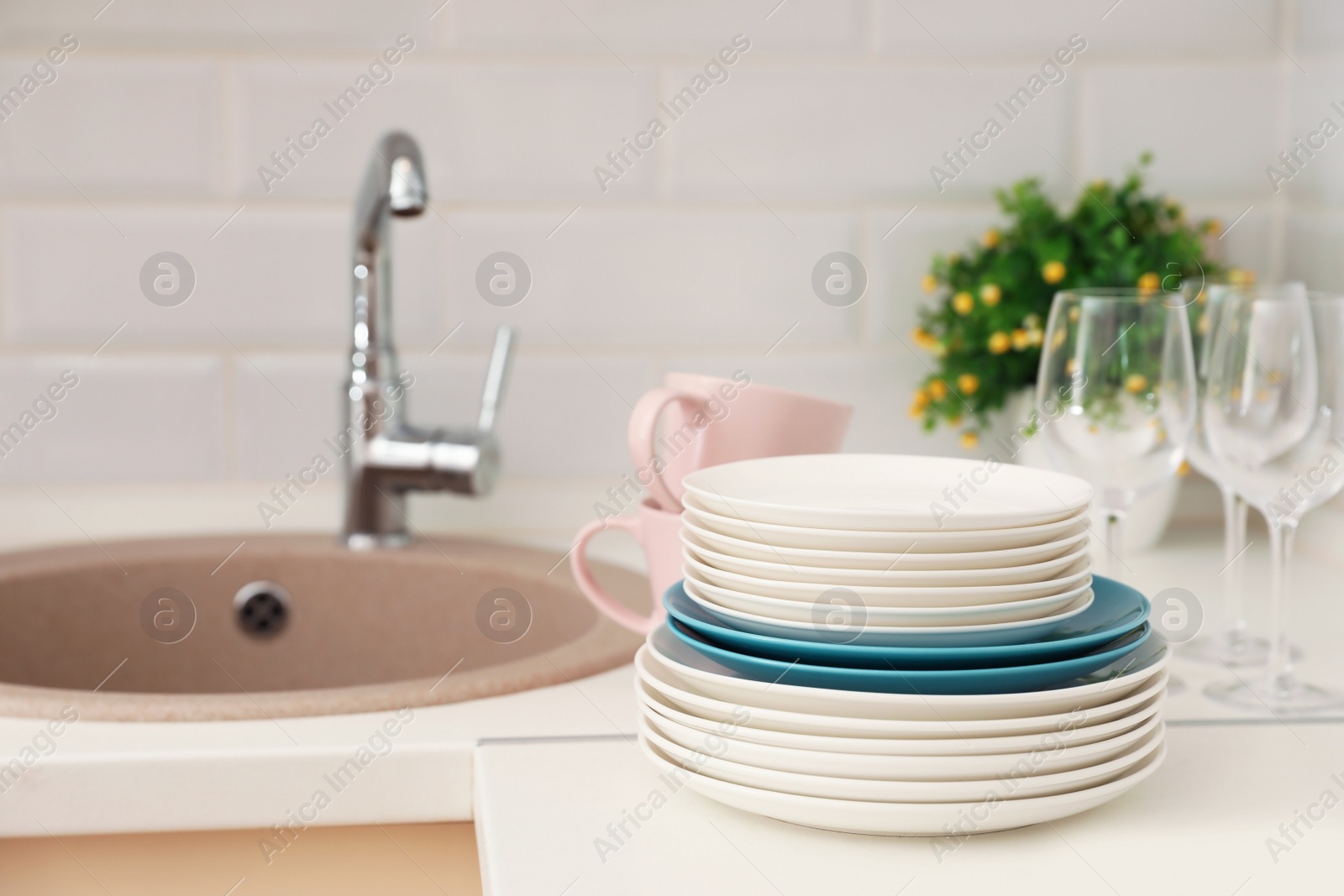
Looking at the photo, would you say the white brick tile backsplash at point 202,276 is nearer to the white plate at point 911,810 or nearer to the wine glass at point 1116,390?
the wine glass at point 1116,390

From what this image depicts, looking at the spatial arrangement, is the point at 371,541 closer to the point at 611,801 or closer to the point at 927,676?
the point at 611,801

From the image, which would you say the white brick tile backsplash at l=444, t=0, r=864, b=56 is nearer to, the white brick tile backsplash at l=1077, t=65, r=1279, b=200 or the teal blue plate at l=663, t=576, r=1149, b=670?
the white brick tile backsplash at l=1077, t=65, r=1279, b=200

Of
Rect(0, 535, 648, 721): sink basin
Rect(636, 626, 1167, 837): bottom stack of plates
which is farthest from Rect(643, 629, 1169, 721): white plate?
Rect(0, 535, 648, 721): sink basin

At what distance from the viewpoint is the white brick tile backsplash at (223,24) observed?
113 cm

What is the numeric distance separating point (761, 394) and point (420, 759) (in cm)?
30

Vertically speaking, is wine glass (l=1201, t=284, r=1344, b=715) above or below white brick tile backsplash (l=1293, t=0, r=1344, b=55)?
below

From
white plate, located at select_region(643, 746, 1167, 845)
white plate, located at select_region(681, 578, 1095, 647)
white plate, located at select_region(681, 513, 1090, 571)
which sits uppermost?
white plate, located at select_region(681, 513, 1090, 571)

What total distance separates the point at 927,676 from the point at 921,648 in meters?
0.01

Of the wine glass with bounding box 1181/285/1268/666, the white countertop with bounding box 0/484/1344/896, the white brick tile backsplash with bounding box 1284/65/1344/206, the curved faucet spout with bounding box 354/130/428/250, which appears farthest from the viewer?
the white brick tile backsplash with bounding box 1284/65/1344/206

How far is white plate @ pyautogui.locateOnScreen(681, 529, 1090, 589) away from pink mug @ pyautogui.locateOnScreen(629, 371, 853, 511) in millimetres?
199

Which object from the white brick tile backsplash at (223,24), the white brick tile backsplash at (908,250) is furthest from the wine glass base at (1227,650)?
the white brick tile backsplash at (223,24)

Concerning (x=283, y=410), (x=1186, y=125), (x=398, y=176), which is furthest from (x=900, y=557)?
(x=1186, y=125)

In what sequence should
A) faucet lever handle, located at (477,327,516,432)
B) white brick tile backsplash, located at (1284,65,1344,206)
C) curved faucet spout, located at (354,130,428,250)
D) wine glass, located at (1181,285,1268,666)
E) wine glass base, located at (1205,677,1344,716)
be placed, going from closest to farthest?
1. wine glass base, located at (1205,677,1344,716)
2. wine glass, located at (1181,285,1268,666)
3. curved faucet spout, located at (354,130,428,250)
4. faucet lever handle, located at (477,327,516,432)
5. white brick tile backsplash, located at (1284,65,1344,206)

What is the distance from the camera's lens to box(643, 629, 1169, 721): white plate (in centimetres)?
53
